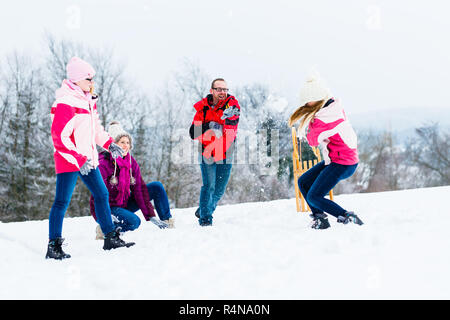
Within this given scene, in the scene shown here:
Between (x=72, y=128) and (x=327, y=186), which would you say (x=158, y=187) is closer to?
(x=72, y=128)

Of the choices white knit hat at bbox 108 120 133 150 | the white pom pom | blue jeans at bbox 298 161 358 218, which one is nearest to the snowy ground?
blue jeans at bbox 298 161 358 218

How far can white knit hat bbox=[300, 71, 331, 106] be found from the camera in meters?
3.36

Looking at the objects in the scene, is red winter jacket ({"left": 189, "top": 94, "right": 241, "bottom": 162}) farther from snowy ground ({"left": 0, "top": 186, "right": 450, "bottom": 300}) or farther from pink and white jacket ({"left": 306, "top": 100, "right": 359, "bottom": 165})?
pink and white jacket ({"left": 306, "top": 100, "right": 359, "bottom": 165})

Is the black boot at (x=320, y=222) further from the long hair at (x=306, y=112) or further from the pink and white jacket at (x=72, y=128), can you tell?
the pink and white jacket at (x=72, y=128)

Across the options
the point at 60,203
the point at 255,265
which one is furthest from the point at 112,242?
the point at 255,265

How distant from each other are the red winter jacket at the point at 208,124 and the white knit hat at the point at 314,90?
0.94 metres

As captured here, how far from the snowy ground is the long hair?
1.02m

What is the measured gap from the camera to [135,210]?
13.4 ft

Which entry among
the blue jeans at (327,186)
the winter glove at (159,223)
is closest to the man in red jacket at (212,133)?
the winter glove at (159,223)

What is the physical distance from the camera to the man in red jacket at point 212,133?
412 cm

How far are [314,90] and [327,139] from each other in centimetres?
47

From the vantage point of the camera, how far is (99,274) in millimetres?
2324
